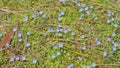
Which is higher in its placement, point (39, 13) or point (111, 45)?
point (39, 13)

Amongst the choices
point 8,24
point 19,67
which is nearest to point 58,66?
point 19,67

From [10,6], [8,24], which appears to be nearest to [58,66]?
[8,24]

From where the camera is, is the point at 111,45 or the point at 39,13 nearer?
the point at 111,45

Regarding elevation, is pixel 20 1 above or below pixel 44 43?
above

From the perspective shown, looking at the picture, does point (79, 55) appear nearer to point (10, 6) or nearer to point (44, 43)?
point (44, 43)

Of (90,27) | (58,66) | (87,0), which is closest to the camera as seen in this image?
(58,66)

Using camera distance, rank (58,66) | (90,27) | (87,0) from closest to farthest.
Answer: (58,66), (90,27), (87,0)

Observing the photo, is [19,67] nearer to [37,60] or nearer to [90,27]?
[37,60]

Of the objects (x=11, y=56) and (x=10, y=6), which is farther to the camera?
(x=10, y=6)
